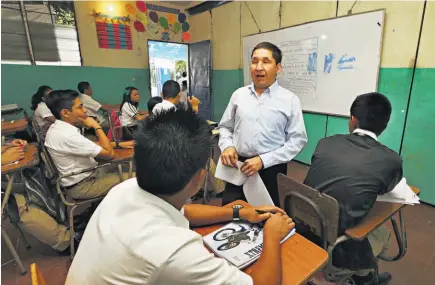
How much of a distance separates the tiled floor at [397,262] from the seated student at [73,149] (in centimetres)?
52

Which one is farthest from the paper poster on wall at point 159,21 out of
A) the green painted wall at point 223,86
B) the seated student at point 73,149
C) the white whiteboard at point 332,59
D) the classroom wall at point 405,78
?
the seated student at point 73,149

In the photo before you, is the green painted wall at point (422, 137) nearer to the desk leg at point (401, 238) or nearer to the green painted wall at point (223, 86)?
the desk leg at point (401, 238)

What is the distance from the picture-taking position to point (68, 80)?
4516 mm

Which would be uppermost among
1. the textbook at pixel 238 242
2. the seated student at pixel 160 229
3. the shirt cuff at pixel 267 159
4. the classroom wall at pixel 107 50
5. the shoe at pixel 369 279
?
the classroom wall at pixel 107 50

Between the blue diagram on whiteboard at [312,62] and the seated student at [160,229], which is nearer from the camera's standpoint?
the seated student at [160,229]

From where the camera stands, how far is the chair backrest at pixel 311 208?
112 cm

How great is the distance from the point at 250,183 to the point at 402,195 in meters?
0.76

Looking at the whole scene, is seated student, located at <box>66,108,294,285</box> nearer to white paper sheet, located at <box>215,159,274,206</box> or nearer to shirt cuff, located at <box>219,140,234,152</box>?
white paper sheet, located at <box>215,159,274,206</box>

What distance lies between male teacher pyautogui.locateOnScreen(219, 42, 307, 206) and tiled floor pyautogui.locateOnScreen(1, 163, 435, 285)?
0.88 m

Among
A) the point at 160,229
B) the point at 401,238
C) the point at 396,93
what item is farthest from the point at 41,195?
the point at 396,93

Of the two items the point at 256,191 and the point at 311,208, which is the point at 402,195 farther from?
the point at 256,191

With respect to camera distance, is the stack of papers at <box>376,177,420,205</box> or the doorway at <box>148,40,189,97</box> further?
the doorway at <box>148,40,189,97</box>

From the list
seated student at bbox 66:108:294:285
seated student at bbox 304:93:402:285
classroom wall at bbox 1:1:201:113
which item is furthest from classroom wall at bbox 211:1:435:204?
classroom wall at bbox 1:1:201:113

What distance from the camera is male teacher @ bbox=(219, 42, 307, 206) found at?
4.87 feet
